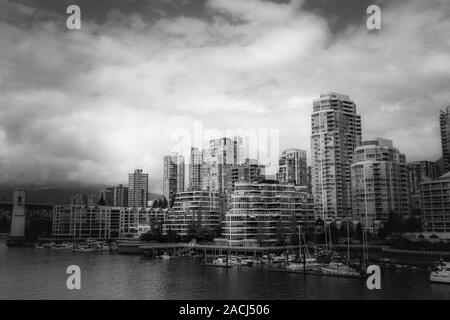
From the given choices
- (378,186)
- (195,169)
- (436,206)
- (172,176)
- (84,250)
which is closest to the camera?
(436,206)

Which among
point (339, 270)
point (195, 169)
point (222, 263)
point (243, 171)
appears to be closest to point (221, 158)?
point (243, 171)

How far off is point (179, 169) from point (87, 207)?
17.8 meters

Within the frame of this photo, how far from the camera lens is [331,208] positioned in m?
55.2

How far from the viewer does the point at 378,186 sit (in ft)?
161

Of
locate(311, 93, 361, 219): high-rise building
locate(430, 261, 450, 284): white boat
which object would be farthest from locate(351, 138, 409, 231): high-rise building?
locate(430, 261, 450, 284): white boat

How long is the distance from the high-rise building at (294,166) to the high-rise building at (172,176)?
19176mm

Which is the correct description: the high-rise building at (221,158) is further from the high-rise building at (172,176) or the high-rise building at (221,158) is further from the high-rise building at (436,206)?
the high-rise building at (436,206)

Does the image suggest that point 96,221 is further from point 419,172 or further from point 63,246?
point 419,172

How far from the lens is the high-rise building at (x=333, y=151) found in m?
55.6

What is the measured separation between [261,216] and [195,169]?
1291 inches

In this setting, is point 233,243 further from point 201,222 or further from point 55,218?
point 55,218

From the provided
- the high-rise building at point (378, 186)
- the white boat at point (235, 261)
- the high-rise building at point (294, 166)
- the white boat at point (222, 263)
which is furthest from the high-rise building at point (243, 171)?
the white boat at point (222, 263)

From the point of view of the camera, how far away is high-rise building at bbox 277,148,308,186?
208 feet
